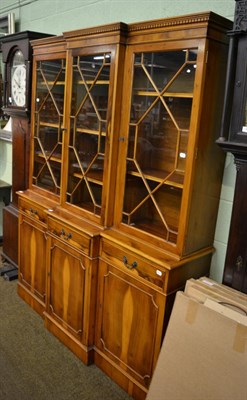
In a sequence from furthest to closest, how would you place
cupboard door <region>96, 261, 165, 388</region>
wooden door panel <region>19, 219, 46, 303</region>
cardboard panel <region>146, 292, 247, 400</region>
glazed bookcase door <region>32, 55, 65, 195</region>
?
wooden door panel <region>19, 219, 46, 303</region> → glazed bookcase door <region>32, 55, 65, 195</region> → cupboard door <region>96, 261, 165, 388</region> → cardboard panel <region>146, 292, 247, 400</region>

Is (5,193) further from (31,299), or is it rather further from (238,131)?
(238,131)

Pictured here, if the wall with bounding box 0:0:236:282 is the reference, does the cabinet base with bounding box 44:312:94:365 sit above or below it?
below

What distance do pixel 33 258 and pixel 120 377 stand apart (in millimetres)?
1117

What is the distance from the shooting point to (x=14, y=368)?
2287 millimetres

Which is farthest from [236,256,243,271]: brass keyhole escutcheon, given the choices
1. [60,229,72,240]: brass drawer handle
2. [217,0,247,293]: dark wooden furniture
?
[60,229,72,240]: brass drawer handle

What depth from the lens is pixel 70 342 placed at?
2.47m

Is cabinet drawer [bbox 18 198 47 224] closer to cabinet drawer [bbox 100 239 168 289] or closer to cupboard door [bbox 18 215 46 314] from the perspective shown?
cupboard door [bbox 18 215 46 314]

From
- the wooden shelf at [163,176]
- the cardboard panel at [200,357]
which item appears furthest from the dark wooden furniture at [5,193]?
the cardboard panel at [200,357]

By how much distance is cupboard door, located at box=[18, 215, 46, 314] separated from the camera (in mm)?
2741

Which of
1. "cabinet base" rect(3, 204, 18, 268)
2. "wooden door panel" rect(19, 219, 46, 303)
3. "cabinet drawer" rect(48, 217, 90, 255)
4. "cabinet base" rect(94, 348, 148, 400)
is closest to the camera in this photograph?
"cabinet base" rect(94, 348, 148, 400)

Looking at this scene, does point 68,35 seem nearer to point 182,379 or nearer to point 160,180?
point 160,180

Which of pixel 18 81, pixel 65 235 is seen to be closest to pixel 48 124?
pixel 18 81

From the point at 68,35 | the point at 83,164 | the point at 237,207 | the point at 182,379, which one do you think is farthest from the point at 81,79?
the point at 182,379

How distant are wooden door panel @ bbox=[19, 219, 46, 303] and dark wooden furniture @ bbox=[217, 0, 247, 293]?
144 centimetres
